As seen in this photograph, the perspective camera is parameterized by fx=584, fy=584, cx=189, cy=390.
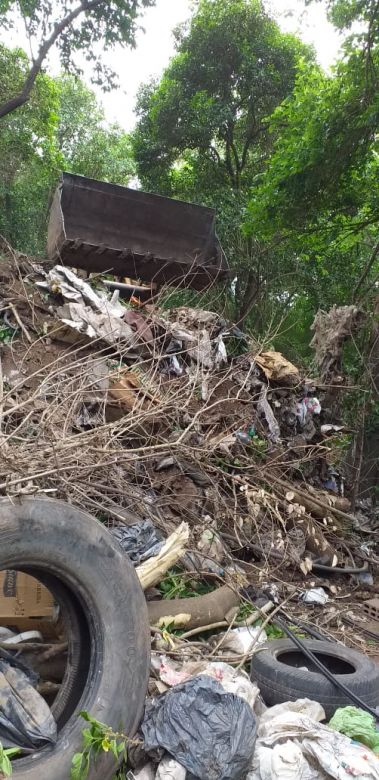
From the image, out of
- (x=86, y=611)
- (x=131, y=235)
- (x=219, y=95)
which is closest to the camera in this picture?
(x=86, y=611)

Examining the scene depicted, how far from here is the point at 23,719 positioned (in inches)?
88.4

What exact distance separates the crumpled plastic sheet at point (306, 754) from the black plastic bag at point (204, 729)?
0.09 meters

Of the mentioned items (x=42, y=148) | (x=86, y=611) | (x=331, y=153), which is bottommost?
(x=86, y=611)

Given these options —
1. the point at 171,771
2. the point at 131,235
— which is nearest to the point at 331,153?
the point at 131,235

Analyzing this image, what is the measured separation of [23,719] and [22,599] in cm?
80

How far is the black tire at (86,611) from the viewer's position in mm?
2279

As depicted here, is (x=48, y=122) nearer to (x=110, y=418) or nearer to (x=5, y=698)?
(x=110, y=418)

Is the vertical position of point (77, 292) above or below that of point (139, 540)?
above

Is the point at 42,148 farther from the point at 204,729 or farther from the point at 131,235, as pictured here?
the point at 204,729

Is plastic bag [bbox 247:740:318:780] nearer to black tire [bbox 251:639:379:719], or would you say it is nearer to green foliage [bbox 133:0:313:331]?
black tire [bbox 251:639:379:719]

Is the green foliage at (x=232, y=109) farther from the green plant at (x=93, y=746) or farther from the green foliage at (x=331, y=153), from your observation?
the green plant at (x=93, y=746)

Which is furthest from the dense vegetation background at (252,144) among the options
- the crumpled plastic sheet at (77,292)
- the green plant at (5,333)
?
the green plant at (5,333)

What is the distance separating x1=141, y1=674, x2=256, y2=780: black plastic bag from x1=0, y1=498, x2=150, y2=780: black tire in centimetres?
11

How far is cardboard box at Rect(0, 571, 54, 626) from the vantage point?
296cm
